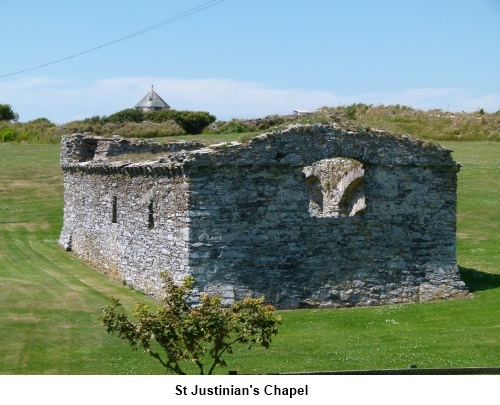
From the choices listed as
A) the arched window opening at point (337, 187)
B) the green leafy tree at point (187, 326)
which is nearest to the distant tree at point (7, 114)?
the arched window opening at point (337, 187)

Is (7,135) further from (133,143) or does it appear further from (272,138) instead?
(272,138)

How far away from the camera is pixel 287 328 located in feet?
65.8

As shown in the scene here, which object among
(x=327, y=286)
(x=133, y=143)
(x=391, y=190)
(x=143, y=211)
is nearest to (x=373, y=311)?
(x=327, y=286)

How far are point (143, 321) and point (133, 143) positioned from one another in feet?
58.4

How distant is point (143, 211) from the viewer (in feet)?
78.7

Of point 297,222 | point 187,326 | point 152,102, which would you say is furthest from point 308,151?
point 152,102

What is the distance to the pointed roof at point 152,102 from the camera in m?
85.7

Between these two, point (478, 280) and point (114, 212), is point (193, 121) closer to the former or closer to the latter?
point (114, 212)

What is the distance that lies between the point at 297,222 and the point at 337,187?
404cm

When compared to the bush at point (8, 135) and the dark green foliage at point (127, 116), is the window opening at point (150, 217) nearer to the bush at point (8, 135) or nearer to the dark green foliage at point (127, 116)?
the bush at point (8, 135)

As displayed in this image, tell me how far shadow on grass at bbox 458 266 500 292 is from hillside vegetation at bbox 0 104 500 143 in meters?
19.9

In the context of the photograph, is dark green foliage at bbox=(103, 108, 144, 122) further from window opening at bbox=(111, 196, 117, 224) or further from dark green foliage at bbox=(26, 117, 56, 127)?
window opening at bbox=(111, 196, 117, 224)

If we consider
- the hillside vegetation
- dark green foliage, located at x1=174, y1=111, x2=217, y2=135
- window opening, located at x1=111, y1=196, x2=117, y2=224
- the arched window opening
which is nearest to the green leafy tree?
the arched window opening

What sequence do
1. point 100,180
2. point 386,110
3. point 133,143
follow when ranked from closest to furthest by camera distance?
point 100,180
point 133,143
point 386,110
